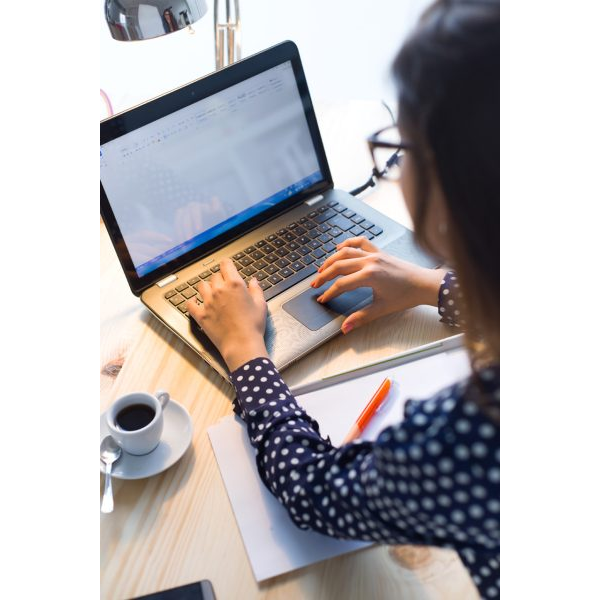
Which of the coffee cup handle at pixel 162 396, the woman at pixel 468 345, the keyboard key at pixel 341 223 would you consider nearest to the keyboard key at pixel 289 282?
the keyboard key at pixel 341 223

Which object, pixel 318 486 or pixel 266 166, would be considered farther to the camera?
pixel 266 166

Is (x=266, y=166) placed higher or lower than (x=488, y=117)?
lower

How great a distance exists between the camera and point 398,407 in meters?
0.78

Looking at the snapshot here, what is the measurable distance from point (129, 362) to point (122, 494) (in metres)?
0.20

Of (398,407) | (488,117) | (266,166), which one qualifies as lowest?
(398,407)

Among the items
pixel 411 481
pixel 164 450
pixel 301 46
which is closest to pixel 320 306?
pixel 164 450

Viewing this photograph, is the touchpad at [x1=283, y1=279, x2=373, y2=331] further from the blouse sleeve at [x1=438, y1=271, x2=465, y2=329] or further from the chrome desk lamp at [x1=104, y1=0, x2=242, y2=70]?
the chrome desk lamp at [x1=104, y1=0, x2=242, y2=70]

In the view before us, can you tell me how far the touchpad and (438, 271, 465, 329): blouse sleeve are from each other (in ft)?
0.31

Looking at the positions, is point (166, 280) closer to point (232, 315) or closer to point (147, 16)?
point (232, 315)

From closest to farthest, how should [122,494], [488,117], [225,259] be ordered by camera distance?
1. [488,117]
2. [122,494]
3. [225,259]

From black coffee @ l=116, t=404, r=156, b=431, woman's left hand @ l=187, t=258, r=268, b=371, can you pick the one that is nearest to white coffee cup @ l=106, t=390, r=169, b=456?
black coffee @ l=116, t=404, r=156, b=431
